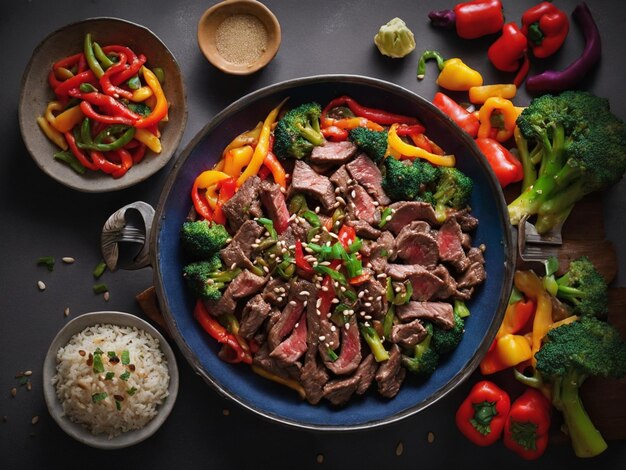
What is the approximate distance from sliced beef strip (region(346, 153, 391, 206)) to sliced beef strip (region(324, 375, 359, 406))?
1220 millimetres

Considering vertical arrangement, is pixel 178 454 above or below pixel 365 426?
below

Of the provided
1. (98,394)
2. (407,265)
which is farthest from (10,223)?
(407,265)

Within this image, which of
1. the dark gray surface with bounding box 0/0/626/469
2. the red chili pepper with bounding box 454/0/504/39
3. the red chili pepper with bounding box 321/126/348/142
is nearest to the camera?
the red chili pepper with bounding box 321/126/348/142

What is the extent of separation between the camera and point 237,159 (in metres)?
5.07

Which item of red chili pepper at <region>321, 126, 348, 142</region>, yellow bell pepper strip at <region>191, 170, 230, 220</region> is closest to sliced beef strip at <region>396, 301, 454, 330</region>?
Answer: red chili pepper at <region>321, 126, 348, 142</region>

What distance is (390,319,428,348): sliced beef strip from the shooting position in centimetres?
488

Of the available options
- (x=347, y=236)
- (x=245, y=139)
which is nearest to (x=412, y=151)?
(x=347, y=236)

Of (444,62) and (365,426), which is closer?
(365,426)

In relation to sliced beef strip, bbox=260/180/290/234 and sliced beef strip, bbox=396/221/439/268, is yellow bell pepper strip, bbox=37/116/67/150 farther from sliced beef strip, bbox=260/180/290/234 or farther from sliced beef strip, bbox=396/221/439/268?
sliced beef strip, bbox=396/221/439/268

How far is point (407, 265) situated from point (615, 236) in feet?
5.90

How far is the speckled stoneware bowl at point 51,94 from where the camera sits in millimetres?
5418

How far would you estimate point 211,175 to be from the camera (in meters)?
5.03

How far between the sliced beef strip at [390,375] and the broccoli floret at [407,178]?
1.02m

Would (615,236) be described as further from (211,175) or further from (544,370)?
(211,175)
